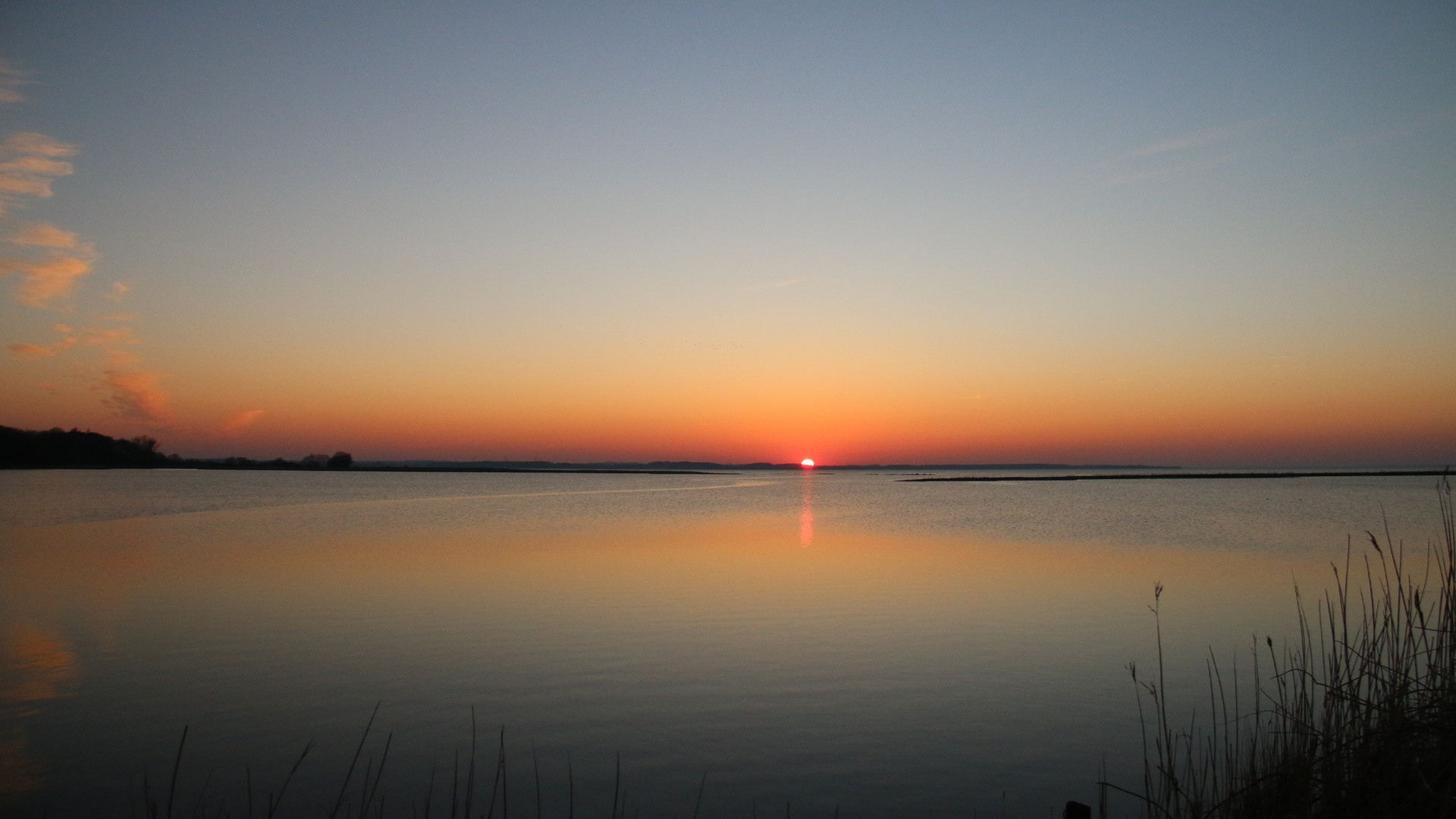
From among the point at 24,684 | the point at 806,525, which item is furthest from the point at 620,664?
the point at 806,525

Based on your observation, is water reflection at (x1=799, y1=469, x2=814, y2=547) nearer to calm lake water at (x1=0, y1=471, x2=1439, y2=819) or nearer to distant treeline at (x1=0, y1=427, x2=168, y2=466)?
calm lake water at (x1=0, y1=471, x2=1439, y2=819)

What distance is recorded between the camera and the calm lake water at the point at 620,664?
645 centimetres

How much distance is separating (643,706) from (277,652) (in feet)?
16.7

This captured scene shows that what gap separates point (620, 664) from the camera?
392 inches

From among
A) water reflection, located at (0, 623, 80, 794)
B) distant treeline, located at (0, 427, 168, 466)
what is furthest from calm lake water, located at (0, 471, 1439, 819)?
distant treeline, located at (0, 427, 168, 466)

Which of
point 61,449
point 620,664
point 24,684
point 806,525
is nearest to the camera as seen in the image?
point 24,684

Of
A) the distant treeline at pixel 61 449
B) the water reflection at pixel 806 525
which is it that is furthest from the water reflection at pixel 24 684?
the distant treeline at pixel 61 449

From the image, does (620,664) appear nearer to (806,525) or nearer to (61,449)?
(806,525)

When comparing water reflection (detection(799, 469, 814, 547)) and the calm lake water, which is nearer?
the calm lake water

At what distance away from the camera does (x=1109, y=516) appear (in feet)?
119

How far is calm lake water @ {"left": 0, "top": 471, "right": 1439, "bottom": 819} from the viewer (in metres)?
6.45

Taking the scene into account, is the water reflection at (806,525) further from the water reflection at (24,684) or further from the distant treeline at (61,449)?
the distant treeline at (61,449)

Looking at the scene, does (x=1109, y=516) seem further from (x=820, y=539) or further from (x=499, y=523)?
(x=499, y=523)

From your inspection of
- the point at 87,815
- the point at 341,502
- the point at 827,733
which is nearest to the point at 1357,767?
the point at 827,733
